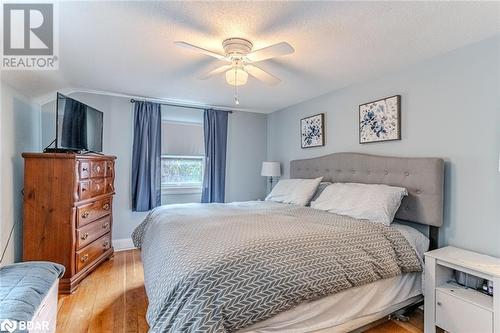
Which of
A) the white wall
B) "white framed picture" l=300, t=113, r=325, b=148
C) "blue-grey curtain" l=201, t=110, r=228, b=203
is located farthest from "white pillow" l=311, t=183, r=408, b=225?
the white wall

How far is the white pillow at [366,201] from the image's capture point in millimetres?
2328

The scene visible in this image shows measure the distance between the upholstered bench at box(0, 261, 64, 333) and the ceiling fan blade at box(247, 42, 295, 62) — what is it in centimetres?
212

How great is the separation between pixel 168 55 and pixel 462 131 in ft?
8.75

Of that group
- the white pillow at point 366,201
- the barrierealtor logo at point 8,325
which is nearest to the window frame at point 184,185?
the white pillow at point 366,201

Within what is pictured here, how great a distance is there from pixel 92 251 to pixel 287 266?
2558mm

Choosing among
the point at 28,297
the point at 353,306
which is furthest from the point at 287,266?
the point at 28,297

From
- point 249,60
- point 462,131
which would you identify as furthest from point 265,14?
point 462,131

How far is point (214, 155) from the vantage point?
4.46 m

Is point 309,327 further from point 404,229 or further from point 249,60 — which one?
point 249,60

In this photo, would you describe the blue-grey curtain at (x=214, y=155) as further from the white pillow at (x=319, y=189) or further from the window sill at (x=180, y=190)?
the white pillow at (x=319, y=189)

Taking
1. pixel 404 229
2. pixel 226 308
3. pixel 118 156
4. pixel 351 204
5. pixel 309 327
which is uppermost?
pixel 118 156

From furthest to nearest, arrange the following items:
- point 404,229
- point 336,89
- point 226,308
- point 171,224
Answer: point 336,89, point 404,229, point 171,224, point 226,308

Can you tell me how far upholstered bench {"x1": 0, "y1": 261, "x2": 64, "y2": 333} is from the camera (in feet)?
4.13

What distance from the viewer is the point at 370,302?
187 cm
